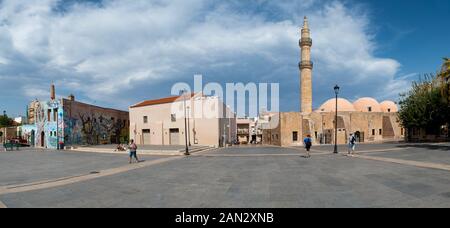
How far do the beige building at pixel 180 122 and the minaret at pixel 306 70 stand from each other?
13.7 meters

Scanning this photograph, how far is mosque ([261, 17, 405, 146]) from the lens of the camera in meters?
37.7

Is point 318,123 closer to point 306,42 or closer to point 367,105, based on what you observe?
point 306,42

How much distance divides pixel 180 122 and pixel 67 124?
53.4 ft

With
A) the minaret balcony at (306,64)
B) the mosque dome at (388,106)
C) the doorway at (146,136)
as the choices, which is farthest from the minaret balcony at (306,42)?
the doorway at (146,136)

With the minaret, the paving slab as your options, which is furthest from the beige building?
the paving slab

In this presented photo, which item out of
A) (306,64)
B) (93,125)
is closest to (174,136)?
(93,125)

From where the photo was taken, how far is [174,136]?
1585 inches

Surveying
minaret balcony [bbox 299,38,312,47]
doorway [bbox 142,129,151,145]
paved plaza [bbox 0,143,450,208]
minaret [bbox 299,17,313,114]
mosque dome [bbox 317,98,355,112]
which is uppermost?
minaret balcony [bbox 299,38,312,47]

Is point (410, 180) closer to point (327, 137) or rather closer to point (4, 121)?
point (327, 137)

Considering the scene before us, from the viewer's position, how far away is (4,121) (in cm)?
7194

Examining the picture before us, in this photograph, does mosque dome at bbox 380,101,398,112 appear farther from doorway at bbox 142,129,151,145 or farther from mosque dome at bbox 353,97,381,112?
doorway at bbox 142,129,151,145

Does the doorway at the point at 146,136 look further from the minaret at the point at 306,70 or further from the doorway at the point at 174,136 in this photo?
the minaret at the point at 306,70
